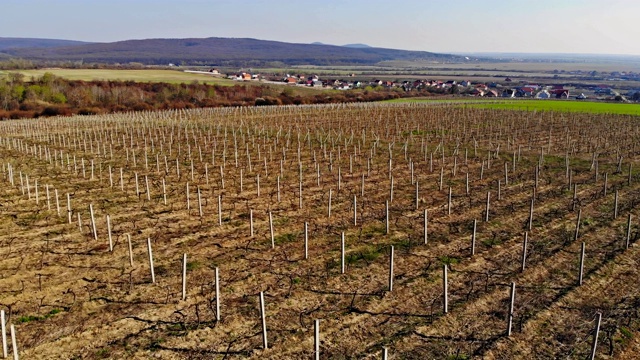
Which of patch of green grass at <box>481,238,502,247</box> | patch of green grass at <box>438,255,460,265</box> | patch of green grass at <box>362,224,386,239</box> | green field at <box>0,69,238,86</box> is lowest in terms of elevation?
patch of green grass at <box>438,255,460,265</box>

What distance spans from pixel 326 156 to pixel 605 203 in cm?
1284

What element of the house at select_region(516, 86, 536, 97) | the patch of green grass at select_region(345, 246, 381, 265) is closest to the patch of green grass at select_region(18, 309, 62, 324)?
the patch of green grass at select_region(345, 246, 381, 265)

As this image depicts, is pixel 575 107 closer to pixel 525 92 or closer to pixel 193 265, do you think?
pixel 525 92

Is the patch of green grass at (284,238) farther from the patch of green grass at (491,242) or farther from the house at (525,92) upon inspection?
the house at (525,92)

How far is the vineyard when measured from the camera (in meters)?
7.69

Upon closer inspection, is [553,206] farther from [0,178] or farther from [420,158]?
[0,178]

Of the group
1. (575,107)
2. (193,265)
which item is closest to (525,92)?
(575,107)

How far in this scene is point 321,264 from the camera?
10.7 m

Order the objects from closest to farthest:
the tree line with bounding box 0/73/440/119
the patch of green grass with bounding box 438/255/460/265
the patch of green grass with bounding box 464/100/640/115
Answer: the patch of green grass with bounding box 438/255/460/265 → the patch of green grass with bounding box 464/100/640/115 → the tree line with bounding box 0/73/440/119

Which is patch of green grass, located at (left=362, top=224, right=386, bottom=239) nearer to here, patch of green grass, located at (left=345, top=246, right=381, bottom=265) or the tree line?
patch of green grass, located at (left=345, top=246, right=381, bottom=265)

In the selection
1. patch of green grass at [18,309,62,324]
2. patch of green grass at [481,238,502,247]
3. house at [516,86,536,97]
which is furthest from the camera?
house at [516,86,536,97]

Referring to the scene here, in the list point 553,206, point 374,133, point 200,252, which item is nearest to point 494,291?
point 200,252

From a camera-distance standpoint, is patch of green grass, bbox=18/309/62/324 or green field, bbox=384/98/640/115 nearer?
patch of green grass, bbox=18/309/62/324

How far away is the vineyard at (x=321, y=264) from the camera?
7688 mm
